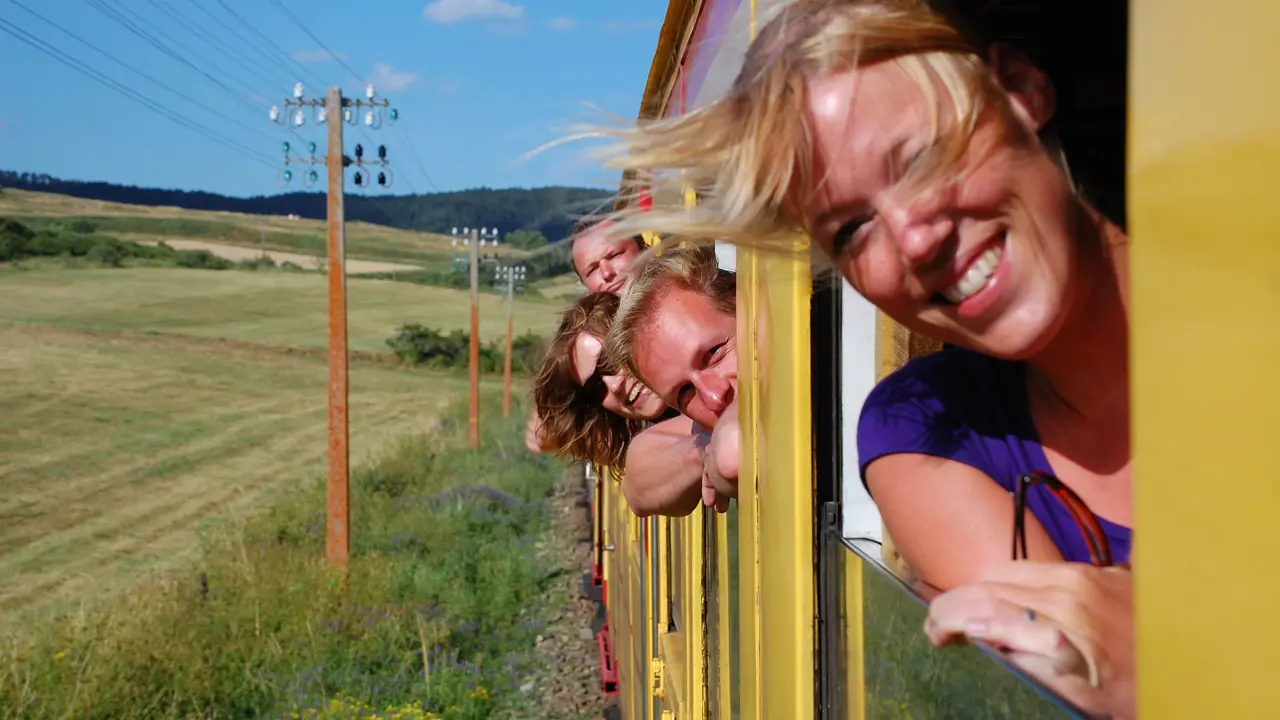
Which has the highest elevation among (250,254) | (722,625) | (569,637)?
(250,254)

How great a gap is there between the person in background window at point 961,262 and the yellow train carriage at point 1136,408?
6 cm

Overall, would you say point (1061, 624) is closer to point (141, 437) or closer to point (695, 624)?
point (695, 624)

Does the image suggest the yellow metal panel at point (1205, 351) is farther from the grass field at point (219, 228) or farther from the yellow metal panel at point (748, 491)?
the grass field at point (219, 228)

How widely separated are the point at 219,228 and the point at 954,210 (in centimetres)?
9217

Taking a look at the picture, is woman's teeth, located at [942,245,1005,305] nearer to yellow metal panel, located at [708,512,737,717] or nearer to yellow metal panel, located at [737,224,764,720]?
yellow metal panel, located at [737,224,764,720]

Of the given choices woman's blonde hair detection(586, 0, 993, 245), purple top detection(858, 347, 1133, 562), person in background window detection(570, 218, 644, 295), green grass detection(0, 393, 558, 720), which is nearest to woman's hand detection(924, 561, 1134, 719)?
purple top detection(858, 347, 1133, 562)

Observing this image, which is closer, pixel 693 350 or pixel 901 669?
pixel 901 669

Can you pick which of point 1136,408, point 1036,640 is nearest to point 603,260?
point 1036,640

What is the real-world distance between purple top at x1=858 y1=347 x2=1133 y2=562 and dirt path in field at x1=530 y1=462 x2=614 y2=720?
173 inches

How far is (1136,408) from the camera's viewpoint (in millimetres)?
612

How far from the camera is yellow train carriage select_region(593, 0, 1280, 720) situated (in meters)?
0.50

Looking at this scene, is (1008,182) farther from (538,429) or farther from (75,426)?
(75,426)

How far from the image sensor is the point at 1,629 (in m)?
16.8

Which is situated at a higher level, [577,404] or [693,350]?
[693,350]
